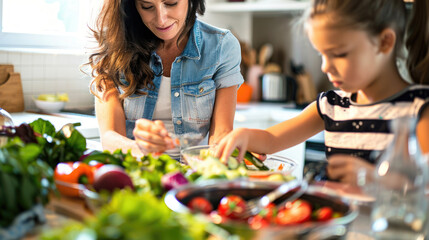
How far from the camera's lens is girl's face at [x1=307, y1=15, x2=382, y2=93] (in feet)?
4.13

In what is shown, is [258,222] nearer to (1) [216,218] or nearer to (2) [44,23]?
(1) [216,218]

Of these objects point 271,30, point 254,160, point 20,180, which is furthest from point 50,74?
point 20,180

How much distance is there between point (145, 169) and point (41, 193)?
26cm

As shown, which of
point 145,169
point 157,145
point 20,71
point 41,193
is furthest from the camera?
point 20,71

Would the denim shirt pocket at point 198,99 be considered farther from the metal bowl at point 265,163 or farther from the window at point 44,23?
the window at point 44,23

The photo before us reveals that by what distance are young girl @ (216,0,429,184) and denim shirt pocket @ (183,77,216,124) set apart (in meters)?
0.56

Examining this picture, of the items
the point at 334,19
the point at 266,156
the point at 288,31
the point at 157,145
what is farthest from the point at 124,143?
the point at 288,31

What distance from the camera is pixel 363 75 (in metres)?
1.29

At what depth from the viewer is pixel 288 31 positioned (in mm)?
4266

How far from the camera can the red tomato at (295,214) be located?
922 mm

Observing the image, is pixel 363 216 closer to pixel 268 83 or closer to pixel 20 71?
pixel 20 71

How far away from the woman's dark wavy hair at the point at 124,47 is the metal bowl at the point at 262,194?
1.09 metres

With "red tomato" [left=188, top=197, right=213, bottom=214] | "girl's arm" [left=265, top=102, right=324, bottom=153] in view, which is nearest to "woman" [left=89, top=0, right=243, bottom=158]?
"girl's arm" [left=265, top=102, right=324, bottom=153]

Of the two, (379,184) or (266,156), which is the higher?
(379,184)
